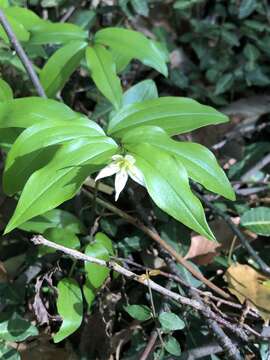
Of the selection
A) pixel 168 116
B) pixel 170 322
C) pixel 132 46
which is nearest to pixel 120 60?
pixel 132 46

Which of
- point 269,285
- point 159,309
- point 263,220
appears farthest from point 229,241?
point 159,309

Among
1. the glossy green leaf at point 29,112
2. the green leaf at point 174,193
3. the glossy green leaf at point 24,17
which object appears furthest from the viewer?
the glossy green leaf at point 24,17

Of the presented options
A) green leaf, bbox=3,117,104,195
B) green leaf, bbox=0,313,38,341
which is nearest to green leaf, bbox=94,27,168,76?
green leaf, bbox=3,117,104,195

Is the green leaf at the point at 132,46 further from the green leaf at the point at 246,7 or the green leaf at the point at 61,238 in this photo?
the green leaf at the point at 246,7

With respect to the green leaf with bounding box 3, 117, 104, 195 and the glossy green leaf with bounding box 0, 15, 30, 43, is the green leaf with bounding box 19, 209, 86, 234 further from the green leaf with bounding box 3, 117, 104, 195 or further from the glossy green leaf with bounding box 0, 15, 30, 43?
the glossy green leaf with bounding box 0, 15, 30, 43

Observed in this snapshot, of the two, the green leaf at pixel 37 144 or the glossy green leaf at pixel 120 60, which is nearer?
the green leaf at pixel 37 144

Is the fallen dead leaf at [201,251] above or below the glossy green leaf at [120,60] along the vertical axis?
below

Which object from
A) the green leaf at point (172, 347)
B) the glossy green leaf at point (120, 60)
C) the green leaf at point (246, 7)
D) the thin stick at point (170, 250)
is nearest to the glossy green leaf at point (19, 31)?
the glossy green leaf at point (120, 60)
